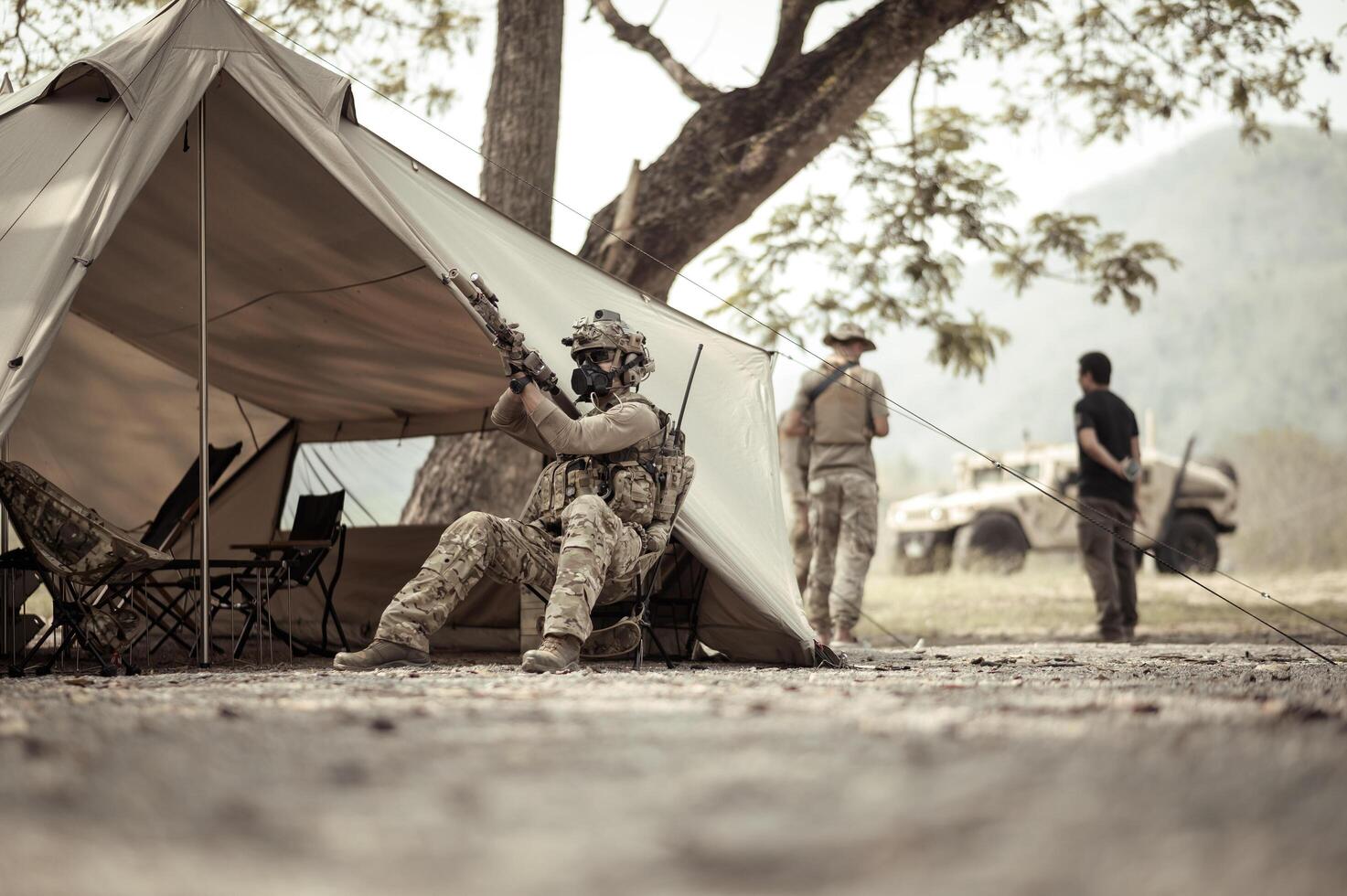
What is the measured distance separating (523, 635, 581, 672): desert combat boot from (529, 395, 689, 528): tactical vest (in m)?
0.62

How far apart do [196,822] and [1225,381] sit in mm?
95764

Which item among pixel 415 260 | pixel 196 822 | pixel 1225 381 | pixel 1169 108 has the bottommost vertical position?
pixel 196 822

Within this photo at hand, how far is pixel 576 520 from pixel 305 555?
87.4 inches

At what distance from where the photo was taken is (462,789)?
200 cm

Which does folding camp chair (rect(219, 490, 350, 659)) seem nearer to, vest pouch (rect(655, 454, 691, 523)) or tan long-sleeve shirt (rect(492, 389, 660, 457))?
tan long-sleeve shirt (rect(492, 389, 660, 457))

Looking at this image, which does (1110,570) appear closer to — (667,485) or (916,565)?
(667,485)

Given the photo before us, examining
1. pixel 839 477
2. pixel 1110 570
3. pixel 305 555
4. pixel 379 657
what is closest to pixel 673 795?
pixel 379 657

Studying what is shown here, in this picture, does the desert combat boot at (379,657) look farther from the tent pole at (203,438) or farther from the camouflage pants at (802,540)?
the camouflage pants at (802,540)

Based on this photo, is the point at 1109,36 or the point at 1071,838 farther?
the point at 1109,36

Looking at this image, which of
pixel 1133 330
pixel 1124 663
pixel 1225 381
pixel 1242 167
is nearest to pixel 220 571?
pixel 1124 663

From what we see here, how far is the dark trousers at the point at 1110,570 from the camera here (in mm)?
7551

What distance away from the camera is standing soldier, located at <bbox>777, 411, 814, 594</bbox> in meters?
7.66

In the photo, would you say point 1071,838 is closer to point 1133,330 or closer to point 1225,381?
point 1225,381

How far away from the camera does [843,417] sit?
7.31 m
